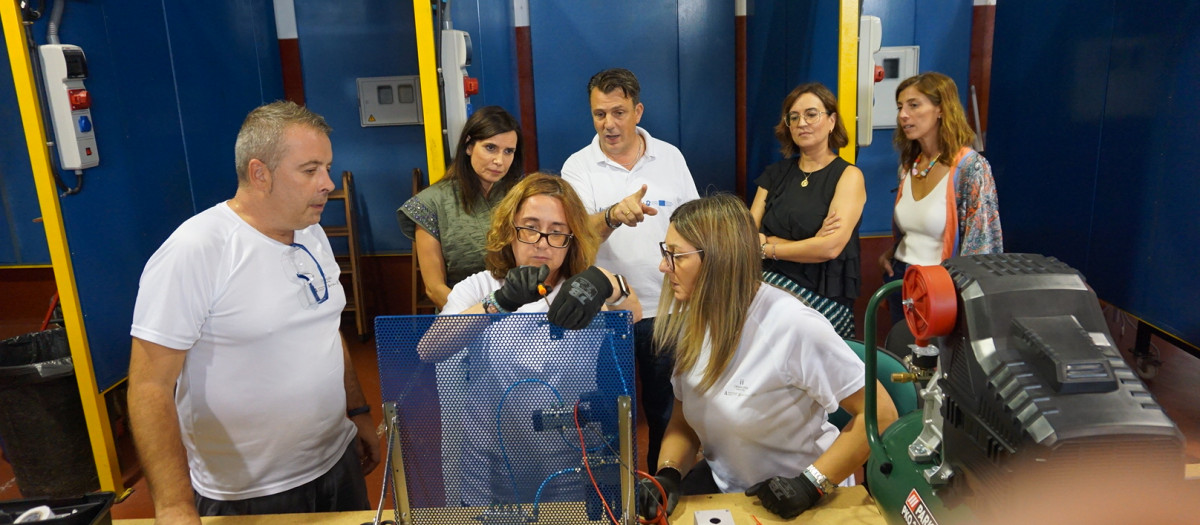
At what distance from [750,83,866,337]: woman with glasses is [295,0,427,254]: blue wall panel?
273 centimetres

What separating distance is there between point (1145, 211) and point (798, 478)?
8.23ft

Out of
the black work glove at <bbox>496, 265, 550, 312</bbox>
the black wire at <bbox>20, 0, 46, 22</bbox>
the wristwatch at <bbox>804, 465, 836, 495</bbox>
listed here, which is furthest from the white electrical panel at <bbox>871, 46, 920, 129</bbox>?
the black wire at <bbox>20, 0, 46, 22</bbox>

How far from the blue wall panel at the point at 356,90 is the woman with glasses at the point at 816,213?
2.73 meters

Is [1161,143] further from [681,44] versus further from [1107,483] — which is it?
[1107,483]

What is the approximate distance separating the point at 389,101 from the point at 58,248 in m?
2.35

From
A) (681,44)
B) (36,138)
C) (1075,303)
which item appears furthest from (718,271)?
(681,44)

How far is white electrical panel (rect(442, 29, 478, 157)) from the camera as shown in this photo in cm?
283

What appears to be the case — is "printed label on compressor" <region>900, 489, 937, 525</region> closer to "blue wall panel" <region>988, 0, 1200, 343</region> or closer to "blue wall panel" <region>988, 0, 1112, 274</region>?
"blue wall panel" <region>988, 0, 1200, 343</region>

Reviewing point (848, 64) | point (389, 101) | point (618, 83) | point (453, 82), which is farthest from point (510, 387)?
point (389, 101)

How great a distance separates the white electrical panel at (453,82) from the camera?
2828 millimetres

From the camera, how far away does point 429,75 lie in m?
2.74

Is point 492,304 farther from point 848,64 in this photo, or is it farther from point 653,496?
point 848,64

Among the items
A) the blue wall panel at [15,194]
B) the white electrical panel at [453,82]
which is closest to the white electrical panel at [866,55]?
the white electrical panel at [453,82]

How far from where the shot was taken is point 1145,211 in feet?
10.3
